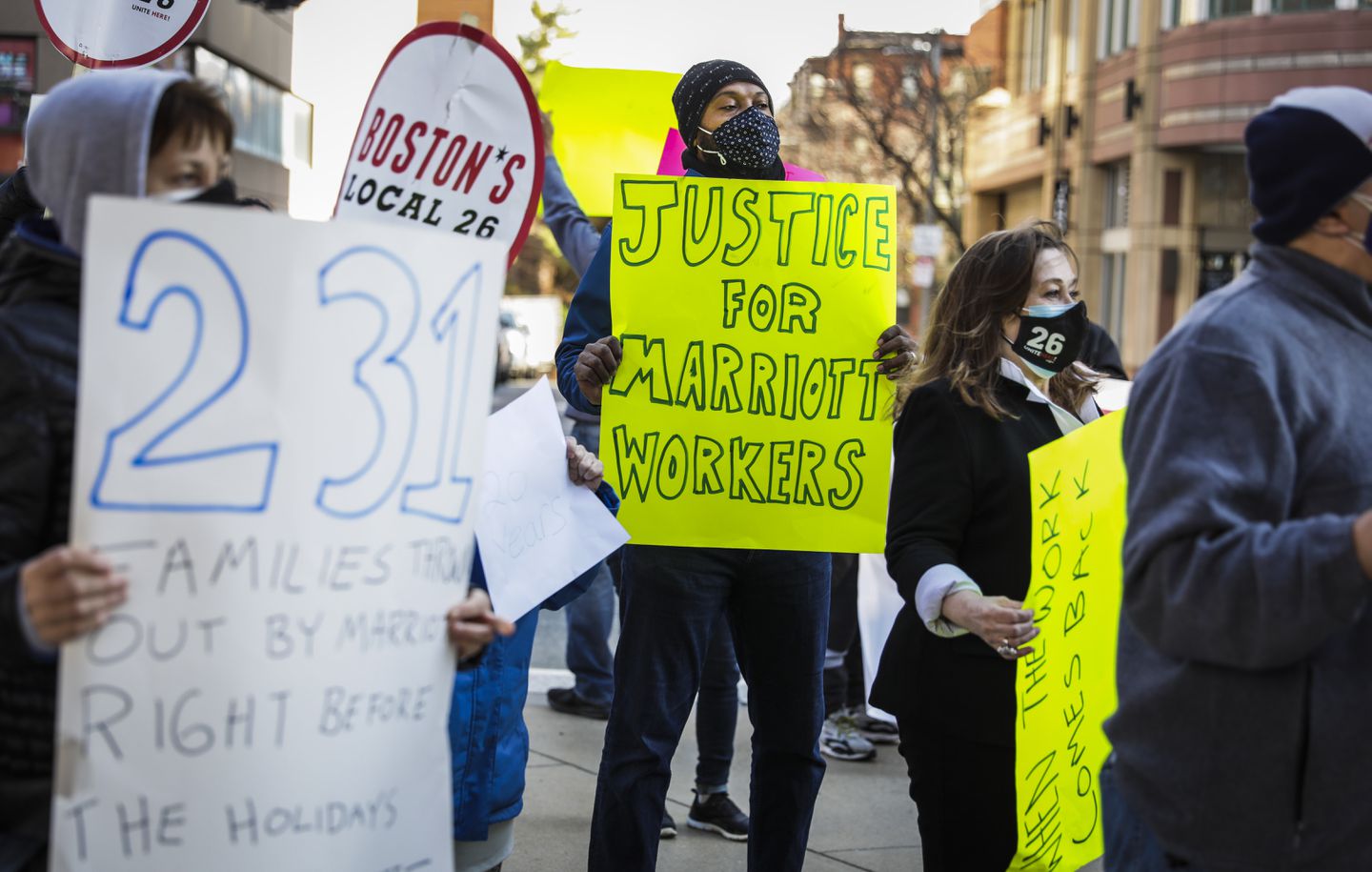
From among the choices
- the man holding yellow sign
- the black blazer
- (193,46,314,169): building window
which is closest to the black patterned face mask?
the man holding yellow sign

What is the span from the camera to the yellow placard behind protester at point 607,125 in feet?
21.2

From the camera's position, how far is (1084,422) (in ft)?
12.3

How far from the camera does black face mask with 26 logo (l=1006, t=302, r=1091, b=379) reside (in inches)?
136

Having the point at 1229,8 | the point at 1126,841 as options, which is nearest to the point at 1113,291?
the point at 1229,8

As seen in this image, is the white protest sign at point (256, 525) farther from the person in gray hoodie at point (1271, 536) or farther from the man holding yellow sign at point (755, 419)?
the man holding yellow sign at point (755, 419)

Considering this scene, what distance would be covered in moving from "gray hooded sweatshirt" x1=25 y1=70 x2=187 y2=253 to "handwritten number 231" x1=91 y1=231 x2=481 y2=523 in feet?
0.58

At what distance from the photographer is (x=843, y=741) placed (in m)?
5.86

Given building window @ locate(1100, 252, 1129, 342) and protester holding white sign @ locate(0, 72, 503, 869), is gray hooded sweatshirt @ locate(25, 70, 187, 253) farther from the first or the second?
building window @ locate(1100, 252, 1129, 342)

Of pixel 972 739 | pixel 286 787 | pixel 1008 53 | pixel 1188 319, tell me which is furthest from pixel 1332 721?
pixel 1008 53

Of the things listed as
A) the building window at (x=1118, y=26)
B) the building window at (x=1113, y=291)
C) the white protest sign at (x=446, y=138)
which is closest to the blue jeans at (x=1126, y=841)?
the white protest sign at (x=446, y=138)

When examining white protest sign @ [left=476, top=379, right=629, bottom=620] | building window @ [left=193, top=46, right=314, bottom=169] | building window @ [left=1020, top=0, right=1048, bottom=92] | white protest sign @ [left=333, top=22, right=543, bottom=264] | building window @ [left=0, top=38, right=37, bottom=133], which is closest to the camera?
white protest sign @ [left=333, top=22, right=543, bottom=264]

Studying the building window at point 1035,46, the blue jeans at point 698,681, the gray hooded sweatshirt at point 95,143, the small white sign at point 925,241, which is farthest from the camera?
the building window at point 1035,46

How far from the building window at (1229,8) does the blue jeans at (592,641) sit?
23.4 meters

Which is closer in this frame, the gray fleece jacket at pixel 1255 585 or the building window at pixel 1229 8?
the gray fleece jacket at pixel 1255 585
